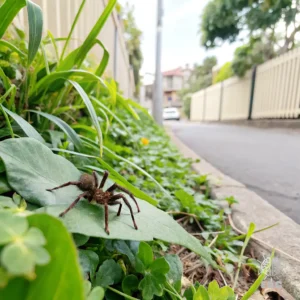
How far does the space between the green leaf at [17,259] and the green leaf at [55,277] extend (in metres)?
0.04

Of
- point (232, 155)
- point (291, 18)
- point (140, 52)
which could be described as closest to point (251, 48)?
point (291, 18)

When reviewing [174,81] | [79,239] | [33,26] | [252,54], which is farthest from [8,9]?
[174,81]

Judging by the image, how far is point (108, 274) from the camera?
17.8 inches

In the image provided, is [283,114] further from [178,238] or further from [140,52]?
[178,238]

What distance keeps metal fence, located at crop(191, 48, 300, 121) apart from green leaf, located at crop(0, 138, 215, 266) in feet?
22.0

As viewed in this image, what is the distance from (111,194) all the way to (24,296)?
263mm

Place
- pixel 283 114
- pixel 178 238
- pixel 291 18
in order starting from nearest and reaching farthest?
pixel 178 238 < pixel 283 114 < pixel 291 18

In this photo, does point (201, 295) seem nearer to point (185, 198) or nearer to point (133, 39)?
point (185, 198)

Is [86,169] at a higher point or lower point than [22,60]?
lower

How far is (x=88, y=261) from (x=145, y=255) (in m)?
0.11

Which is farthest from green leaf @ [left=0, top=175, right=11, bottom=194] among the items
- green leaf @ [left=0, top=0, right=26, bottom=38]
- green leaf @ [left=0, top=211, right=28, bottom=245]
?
green leaf @ [left=0, top=0, right=26, bottom=38]

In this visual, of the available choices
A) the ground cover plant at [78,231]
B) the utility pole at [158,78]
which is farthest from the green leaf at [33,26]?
the utility pole at [158,78]

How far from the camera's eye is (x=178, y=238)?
1.51 feet

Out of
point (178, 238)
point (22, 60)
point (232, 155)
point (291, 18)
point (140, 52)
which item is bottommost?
point (232, 155)
